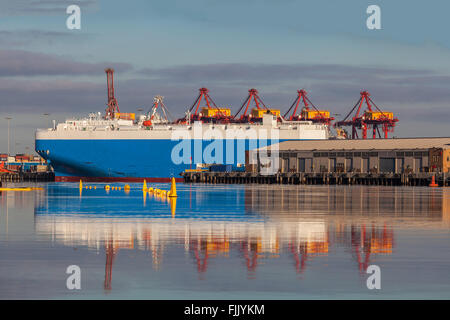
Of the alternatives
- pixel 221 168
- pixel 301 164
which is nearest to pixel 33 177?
pixel 221 168

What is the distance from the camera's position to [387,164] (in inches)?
5012

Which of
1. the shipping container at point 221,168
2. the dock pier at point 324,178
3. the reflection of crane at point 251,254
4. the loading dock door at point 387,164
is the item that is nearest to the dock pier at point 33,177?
the shipping container at point 221,168

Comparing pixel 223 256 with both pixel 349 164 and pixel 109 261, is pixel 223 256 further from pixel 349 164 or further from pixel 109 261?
pixel 349 164

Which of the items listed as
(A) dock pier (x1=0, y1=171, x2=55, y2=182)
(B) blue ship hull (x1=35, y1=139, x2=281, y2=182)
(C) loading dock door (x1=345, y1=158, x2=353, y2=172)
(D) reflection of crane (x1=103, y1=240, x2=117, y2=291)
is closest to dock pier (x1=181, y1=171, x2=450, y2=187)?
(B) blue ship hull (x1=35, y1=139, x2=281, y2=182)

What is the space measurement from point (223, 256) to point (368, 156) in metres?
111

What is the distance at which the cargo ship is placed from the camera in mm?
149125

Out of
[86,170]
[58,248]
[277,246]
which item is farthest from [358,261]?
[86,170]

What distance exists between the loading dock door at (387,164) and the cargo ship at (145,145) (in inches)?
1203

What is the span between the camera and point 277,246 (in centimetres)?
2350

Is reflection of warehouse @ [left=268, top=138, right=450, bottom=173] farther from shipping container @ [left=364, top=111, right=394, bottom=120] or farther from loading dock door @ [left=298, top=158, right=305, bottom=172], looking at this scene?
shipping container @ [left=364, top=111, right=394, bottom=120]

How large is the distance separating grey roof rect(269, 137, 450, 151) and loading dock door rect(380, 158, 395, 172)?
8.32 ft

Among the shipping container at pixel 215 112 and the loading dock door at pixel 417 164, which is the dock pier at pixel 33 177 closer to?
the shipping container at pixel 215 112

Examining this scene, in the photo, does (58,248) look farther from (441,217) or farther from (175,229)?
(441,217)
